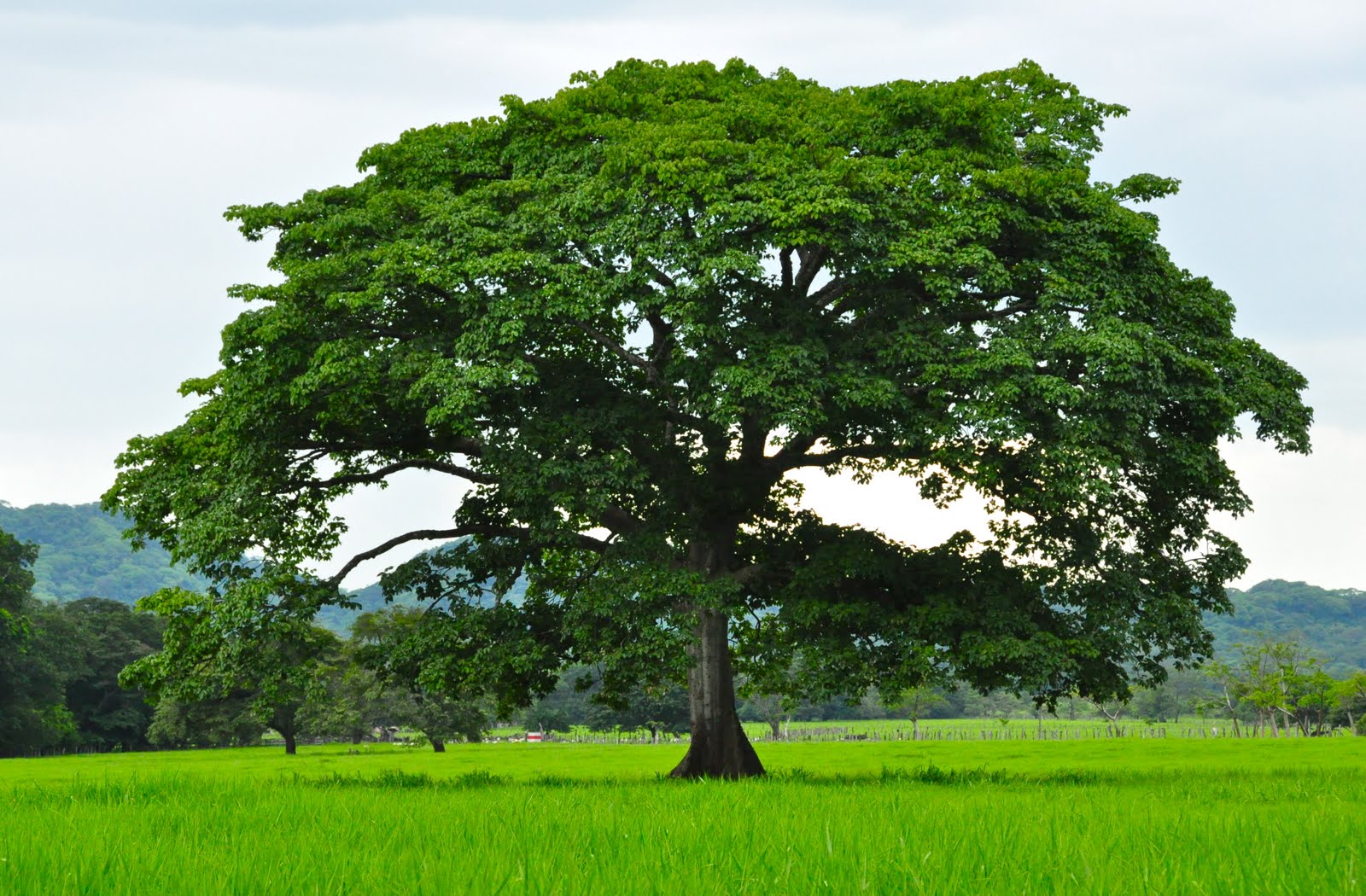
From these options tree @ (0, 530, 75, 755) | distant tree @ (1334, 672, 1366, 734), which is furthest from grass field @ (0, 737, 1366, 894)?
distant tree @ (1334, 672, 1366, 734)

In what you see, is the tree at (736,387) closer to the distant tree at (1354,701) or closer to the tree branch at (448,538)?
the tree branch at (448,538)

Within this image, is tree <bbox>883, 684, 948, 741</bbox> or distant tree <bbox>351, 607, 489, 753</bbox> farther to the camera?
distant tree <bbox>351, 607, 489, 753</bbox>

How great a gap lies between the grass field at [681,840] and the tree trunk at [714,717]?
24.9ft

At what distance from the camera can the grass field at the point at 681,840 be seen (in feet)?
20.4

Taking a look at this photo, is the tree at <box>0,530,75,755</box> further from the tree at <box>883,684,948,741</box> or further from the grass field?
the grass field

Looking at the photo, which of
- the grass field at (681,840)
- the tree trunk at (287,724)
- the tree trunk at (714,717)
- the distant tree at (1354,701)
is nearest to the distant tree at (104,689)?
the tree trunk at (287,724)

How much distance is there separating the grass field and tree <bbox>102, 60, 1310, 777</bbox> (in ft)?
18.1

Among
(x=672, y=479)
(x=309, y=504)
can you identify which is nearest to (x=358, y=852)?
(x=672, y=479)

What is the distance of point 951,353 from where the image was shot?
1978cm

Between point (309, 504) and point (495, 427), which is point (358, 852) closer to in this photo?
point (495, 427)

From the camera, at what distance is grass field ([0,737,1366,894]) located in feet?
20.4

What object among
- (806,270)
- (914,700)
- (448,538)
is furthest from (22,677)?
(914,700)

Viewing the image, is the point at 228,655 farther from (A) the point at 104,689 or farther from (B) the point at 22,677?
(A) the point at 104,689

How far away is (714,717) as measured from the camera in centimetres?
2477
